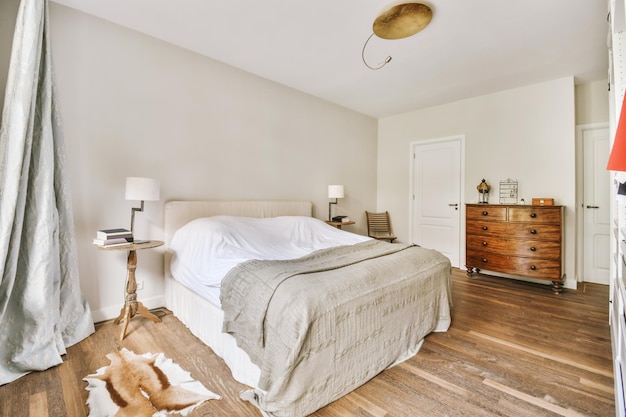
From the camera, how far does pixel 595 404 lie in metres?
1.57

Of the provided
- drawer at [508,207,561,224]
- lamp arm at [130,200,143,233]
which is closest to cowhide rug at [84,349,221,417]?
lamp arm at [130,200,143,233]

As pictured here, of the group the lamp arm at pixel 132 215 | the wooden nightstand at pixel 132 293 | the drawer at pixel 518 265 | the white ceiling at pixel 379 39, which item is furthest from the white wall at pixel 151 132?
the drawer at pixel 518 265

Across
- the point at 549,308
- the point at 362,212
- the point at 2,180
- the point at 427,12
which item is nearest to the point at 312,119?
the point at 362,212

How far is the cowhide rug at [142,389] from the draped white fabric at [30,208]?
0.45 m

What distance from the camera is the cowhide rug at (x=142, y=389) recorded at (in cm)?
151

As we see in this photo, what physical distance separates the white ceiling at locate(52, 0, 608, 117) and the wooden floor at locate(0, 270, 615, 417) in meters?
2.64

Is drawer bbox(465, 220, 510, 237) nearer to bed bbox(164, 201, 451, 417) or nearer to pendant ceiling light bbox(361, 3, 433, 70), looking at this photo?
bed bbox(164, 201, 451, 417)

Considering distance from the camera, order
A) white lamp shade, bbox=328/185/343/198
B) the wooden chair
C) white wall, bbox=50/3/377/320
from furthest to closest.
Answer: the wooden chair, white lamp shade, bbox=328/185/343/198, white wall, bbox=50/3/377/320

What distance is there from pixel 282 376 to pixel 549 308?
118 inches

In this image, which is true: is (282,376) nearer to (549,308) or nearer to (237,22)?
(237,22)

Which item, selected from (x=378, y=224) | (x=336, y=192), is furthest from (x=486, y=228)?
(x=336, y=192)

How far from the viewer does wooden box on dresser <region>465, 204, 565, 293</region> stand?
11.2 ft

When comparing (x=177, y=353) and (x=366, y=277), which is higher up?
(x=366, y=277)

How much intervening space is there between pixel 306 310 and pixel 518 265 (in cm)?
343
